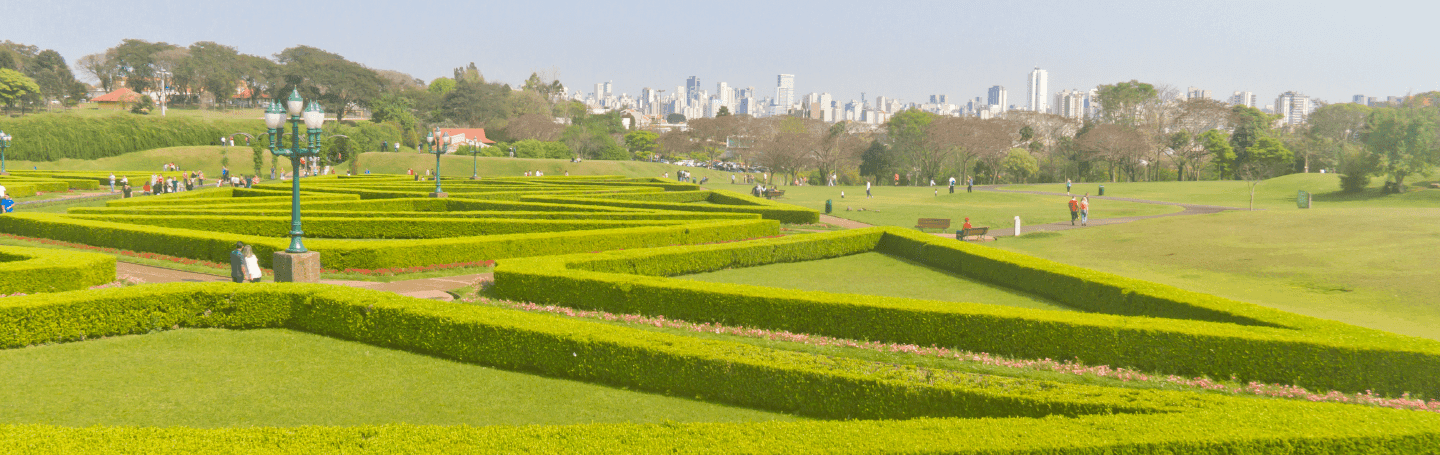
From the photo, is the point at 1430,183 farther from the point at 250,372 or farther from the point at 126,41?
the point at 126,41

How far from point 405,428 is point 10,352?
7836 millimetres

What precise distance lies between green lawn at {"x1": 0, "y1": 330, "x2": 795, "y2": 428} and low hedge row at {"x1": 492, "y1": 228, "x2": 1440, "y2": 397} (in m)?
3.81

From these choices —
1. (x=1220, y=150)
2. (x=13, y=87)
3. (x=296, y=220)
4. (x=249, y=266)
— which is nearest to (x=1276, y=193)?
(x=1220, y=150)

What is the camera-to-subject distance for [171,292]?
38.4 feet

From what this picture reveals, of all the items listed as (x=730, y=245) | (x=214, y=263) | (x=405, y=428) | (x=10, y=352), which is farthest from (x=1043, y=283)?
(x=214, y=263)

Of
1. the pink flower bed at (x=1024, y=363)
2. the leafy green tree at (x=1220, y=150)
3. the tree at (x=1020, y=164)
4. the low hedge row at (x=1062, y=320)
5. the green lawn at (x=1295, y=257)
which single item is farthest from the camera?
the tree at (x=1020, y=164)

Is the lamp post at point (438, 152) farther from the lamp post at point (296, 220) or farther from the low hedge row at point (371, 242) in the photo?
the lamp post at point (296, 220)

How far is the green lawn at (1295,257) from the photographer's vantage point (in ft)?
48.6

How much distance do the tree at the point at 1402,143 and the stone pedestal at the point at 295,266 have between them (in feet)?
149

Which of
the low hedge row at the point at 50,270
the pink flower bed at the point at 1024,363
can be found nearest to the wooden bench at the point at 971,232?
the pink flower bed at the point at 1024,363

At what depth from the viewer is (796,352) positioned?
938 centimetres

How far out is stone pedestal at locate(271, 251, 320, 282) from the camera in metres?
15.9

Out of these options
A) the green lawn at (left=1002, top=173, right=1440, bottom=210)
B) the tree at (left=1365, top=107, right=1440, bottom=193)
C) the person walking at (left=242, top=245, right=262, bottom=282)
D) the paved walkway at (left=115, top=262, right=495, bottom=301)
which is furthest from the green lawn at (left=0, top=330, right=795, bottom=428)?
the tree at (left=1365, top=107, right=1440, bottom=193)

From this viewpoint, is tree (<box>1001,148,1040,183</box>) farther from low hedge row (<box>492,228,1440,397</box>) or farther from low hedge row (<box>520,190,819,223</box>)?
low hedge row (<box>492,228,1440,397</box>)
